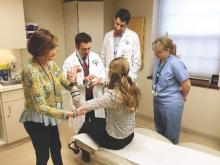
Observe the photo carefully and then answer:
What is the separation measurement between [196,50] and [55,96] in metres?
2.22

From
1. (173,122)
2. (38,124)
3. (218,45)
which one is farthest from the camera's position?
(218,45)

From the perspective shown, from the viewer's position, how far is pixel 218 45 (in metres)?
2.74

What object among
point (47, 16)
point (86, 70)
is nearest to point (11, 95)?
point (86, 70)

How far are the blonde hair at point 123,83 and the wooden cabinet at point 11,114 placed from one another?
1483 millimetres

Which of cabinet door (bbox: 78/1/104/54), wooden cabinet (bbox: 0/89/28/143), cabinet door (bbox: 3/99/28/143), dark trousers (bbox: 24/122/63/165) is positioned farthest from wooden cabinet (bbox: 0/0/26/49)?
dark trousers (bbox: 24/122/63/165)

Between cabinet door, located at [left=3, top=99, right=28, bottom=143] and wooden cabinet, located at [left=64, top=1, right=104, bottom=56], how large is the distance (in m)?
1.23

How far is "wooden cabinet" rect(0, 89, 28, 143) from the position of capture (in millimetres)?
2451

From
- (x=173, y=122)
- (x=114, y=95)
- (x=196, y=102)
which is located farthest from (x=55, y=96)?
(x=196, y=102)

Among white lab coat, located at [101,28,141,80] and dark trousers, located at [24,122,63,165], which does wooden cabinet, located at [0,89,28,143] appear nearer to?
dark trousers, located at [24,122,63,165]

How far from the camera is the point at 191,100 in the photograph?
294 centimetres

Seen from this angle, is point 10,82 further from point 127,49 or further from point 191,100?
point 191,100

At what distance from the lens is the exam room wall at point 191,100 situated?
9.07 feet

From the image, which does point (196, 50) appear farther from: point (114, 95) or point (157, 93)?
point (114, 95)

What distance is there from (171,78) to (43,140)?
4.29ft
